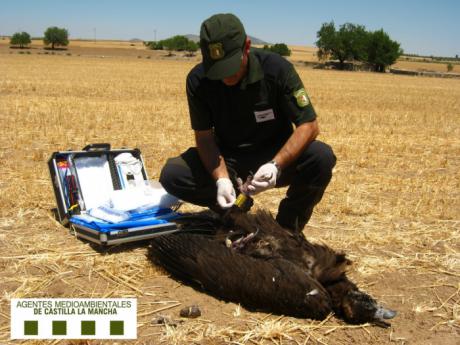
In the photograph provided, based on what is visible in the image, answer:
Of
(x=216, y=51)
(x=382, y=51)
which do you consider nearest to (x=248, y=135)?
(x=216, y=51)

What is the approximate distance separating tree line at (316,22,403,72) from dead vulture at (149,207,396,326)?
74.0m

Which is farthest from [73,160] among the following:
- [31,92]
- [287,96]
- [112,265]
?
[31,92]

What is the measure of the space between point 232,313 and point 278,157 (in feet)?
4.09

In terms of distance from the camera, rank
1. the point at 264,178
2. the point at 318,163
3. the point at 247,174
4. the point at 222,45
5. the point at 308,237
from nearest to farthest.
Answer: the point at 222,45 → the point at 264,178 → the point at 318,163 → the point at 247,174 → the point at 308,237

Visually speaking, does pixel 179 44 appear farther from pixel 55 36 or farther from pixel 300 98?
pixel 300 98

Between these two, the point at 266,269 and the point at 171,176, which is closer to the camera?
the point at 266,269

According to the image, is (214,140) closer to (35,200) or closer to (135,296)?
(135,296)

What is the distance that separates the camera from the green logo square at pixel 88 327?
2905 millimetres

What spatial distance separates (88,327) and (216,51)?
2.01 meters

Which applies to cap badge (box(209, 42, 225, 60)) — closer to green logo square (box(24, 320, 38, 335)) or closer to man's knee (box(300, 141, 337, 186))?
man's knee (box(300, 141, 337, 186))

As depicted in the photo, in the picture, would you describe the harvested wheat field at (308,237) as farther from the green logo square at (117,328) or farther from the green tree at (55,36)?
the green tree at (55,36)

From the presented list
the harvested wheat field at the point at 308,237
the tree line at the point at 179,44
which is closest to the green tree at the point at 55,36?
the tree line at the point at 179,44

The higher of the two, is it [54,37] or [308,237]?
[54,37]

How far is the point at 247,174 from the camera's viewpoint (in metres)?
4.34
